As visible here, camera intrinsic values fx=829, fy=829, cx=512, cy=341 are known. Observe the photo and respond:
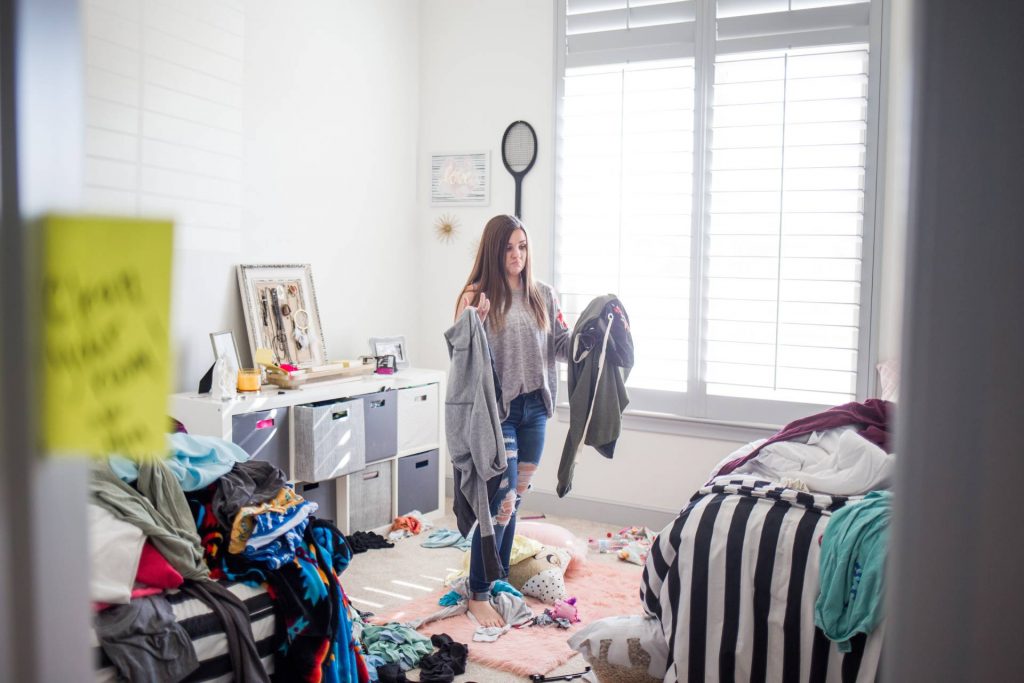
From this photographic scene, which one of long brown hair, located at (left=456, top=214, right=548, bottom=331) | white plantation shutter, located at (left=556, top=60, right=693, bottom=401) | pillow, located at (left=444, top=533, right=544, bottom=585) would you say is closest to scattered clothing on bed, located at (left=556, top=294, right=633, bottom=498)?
long brown hair, located at (left=456, top=214, right=548, bottom=331)

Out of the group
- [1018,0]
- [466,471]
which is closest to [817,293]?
[466,471]

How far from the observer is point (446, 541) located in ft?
13.1

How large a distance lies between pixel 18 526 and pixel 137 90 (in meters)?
3.27

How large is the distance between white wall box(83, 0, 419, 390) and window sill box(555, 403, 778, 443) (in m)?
1.53

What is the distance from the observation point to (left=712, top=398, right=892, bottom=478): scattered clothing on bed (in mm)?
2982

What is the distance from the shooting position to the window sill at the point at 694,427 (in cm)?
406

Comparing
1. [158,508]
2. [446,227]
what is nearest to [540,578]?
[158,508]

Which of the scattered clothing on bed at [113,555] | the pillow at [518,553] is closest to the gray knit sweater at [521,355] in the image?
the pillow at [518,553]

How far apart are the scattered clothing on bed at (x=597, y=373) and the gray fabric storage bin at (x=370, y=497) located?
3.73 feet

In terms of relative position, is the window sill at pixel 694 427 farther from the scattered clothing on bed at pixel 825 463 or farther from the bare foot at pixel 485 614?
the bare foot at pixel 485 614

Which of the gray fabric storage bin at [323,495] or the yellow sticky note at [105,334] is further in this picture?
the gray fabric storage bin at [323,495]

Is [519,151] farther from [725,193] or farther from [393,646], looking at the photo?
[393,646]

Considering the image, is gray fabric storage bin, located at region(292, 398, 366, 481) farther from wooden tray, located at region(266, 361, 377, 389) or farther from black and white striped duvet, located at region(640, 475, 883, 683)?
black and white striped duvet, located at region(640, 475, 883, 683)

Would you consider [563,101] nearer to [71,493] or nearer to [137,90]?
[137,90]
